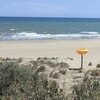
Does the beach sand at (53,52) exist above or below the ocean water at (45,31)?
above

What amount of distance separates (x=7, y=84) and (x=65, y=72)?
460 centimetres

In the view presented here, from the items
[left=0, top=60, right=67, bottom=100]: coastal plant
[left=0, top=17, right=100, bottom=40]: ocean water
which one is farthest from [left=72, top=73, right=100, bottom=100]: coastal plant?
[left=0, top=17, right=100, bottom=40]: ocean water

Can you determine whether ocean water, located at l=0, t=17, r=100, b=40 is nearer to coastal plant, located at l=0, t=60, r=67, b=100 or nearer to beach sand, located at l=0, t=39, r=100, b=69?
beach sand, located at l=0, t=39, r=100, b=69

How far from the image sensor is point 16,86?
7754 millimetres

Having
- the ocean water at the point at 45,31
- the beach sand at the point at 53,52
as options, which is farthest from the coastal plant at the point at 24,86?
the ocean water at the point at 45,31

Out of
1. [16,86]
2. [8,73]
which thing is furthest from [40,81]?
[8,73]

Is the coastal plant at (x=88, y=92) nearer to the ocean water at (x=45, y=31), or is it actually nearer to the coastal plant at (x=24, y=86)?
the coastal plant at (x=24, y=86)

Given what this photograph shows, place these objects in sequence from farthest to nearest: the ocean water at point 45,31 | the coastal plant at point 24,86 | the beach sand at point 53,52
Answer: the ocean water at point 45,31, the beach sand at point 53,52, the coastal plant at point 24,86

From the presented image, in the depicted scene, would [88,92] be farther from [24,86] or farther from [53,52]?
[53,52]

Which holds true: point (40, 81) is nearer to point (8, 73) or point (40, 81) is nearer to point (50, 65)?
point (8, 73)

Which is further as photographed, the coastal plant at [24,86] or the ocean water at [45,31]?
the ocean water at [45,31]

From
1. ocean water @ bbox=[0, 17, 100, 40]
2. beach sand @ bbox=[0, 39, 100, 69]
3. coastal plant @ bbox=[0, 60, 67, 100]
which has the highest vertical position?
coastal plant @ bbox=[0, 60, 67, 100]

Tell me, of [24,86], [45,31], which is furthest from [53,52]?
[45,31]

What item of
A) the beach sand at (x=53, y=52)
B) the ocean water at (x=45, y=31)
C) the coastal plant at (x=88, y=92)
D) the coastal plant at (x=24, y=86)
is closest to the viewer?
the coastal plant at (x=88, y=92)
